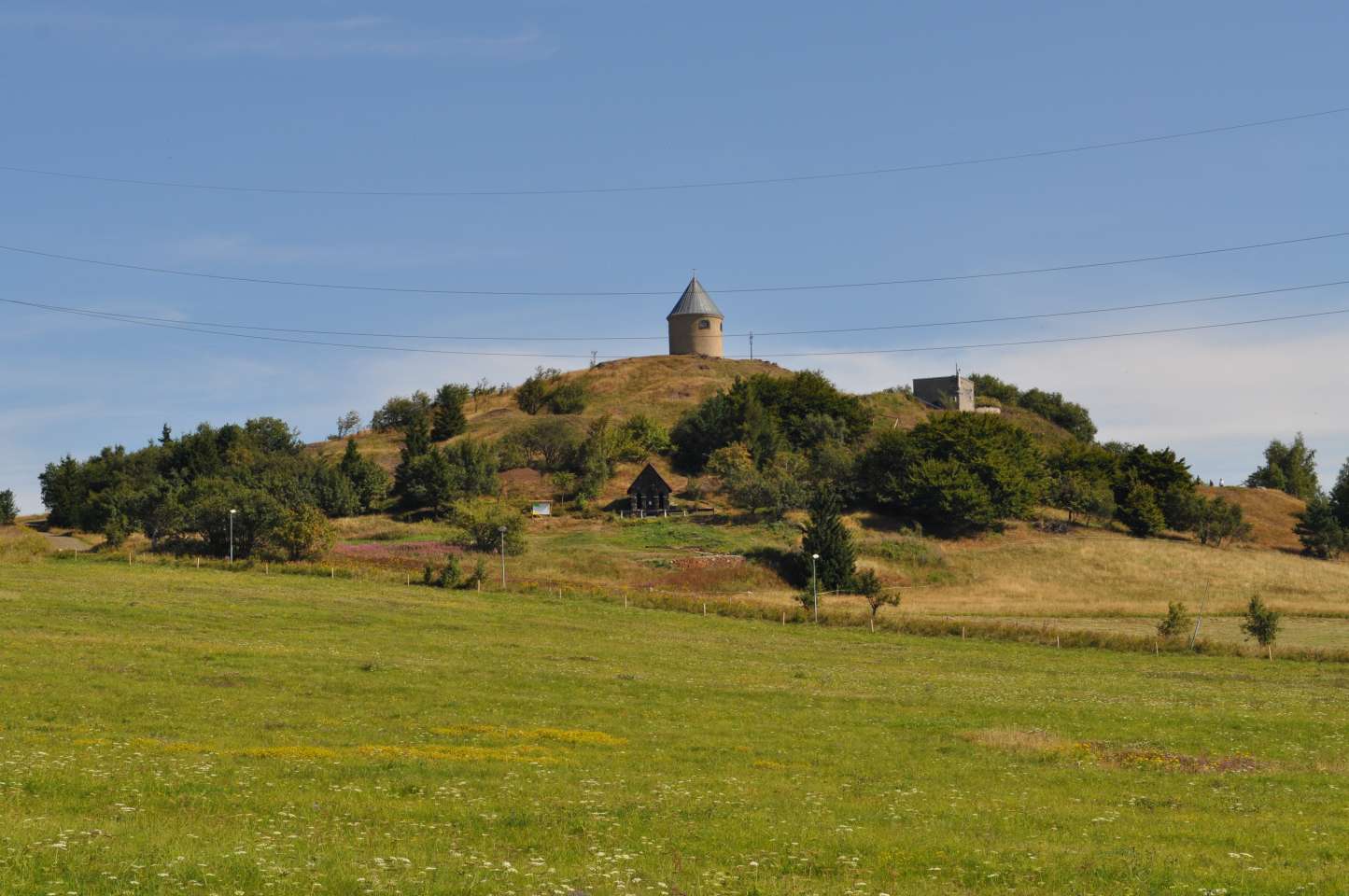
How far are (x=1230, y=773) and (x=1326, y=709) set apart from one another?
16.9m

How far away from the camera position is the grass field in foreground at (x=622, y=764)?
52.6 ft

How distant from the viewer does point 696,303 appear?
619ft

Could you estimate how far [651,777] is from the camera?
82.5 feet

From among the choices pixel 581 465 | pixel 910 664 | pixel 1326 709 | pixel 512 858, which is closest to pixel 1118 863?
pixel 512 858

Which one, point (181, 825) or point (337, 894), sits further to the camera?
point (181, 825)

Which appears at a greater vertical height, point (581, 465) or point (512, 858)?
point (581, 465)

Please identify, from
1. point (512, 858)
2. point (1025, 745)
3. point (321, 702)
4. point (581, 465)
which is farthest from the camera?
point (581, 465)

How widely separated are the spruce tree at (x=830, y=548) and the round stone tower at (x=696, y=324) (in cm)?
9521

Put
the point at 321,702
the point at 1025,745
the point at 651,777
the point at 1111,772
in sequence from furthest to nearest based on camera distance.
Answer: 1. the point at 321,702
2. the point at 1025,745
3. the point at 1111,772
4. the point at 651,777

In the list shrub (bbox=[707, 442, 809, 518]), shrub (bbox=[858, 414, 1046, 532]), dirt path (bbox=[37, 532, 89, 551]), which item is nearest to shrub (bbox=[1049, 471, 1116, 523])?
shrub (bbox=[858, 414, 1046, 532])

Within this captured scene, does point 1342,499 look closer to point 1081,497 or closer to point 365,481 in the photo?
point 1081,497

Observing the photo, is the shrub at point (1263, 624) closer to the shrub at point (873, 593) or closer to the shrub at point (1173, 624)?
the shrub at point (1173, 624)

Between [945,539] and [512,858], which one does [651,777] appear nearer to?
[512,858]

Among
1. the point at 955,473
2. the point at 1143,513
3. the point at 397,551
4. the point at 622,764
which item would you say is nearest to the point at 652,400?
the point at 955,473
